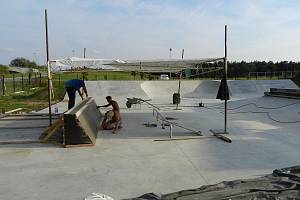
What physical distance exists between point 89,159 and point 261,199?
4.33 meters

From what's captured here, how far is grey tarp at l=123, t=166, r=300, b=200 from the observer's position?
4.09 meters

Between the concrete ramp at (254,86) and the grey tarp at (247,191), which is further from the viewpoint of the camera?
the concrete ramp at (254,86)

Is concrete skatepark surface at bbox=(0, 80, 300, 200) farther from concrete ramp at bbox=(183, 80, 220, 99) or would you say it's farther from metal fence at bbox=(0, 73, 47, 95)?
metal fence at bbox=(0, 73, 47, 95)

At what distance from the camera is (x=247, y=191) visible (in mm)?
4199

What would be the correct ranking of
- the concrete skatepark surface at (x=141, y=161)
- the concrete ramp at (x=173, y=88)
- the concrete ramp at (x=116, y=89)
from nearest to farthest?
the concrete skatepark surface at (x=141, y=161) → the concrete ramp at (x=116, y=89) → the concrete ramp at (x=173, y=88)

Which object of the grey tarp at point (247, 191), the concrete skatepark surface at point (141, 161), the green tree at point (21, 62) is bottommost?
the concrete skatepark surface at point (141, 161)

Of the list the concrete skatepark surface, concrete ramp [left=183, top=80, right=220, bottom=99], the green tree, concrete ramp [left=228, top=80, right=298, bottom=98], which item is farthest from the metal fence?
the green tree

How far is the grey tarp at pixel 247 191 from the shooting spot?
4.09 meters

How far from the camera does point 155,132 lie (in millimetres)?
11109

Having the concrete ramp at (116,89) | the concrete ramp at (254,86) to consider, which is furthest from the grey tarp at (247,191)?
the concrete ramp at (254,86)

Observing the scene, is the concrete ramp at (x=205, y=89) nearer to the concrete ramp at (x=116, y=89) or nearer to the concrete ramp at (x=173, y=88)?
the concrete ramp at (x=173, y=88)

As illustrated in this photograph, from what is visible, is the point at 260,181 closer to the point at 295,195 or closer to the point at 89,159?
the point at 295,195

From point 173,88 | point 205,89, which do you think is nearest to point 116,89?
point 173,88

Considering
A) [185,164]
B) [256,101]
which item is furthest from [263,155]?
[256,101]
